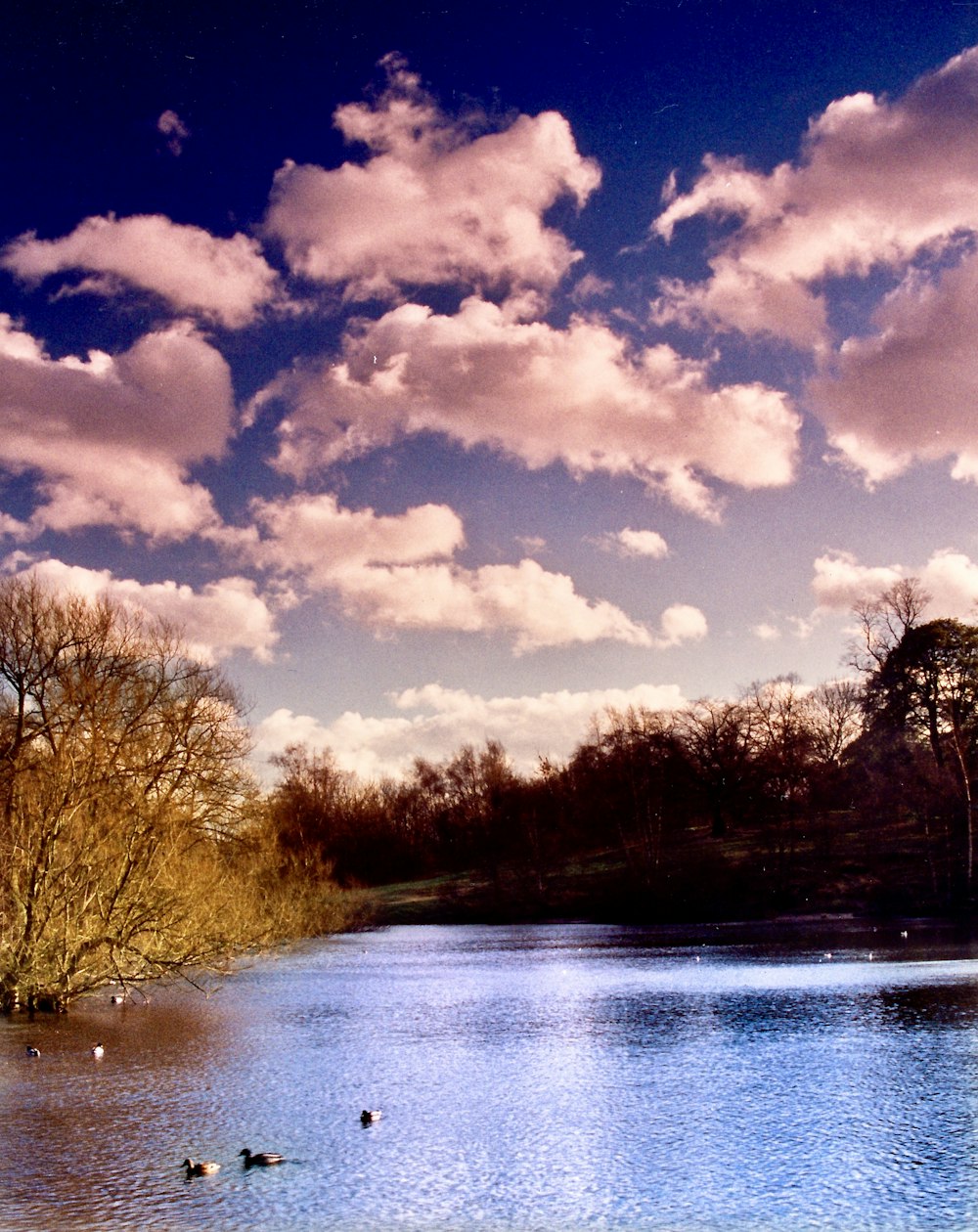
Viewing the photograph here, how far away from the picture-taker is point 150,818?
2631 cm

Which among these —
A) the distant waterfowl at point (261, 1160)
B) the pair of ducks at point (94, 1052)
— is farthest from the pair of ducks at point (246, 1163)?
the pair of ducks at point (94, 1052)

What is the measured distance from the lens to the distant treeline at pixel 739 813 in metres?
64.0

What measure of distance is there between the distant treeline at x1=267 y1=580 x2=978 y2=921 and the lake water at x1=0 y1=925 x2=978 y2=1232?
20.1m

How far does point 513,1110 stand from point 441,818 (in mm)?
106702

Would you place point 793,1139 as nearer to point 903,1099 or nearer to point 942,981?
point 903,1099

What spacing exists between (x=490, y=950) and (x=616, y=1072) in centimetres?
3163

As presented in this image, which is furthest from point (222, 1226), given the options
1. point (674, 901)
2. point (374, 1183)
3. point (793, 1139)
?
point (674, 901)

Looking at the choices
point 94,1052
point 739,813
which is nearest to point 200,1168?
point 94,1052

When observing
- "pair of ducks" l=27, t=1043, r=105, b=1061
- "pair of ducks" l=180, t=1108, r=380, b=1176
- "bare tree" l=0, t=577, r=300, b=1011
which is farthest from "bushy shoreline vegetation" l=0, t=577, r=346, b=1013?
"pair of ducks" l=180, t=1108, r=380, b=1176

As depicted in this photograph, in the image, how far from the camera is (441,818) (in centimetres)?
11969

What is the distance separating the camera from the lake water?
9.91 metres

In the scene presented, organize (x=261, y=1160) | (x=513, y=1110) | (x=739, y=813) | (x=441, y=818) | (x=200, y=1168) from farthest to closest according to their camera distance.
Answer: (x=441, y=818) → (x=739, y=813) → (x=513, y=1110) → (x=261, y=1160) → (x=200, y=1168)

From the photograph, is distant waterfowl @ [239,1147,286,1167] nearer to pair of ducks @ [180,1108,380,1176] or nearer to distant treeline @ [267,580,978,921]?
pair of ducks @ [180,1108,380,1176]

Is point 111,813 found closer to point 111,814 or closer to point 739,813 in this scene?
point 111,814
